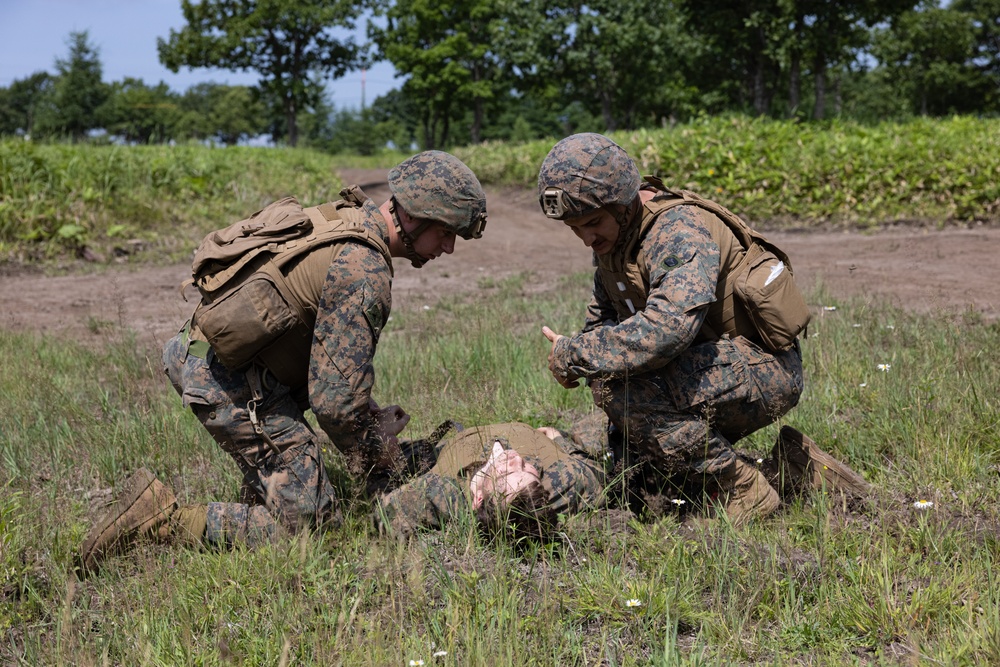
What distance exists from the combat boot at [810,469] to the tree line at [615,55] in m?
15.0

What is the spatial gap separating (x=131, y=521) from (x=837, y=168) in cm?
1237

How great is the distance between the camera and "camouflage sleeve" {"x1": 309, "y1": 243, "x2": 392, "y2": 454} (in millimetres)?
3326

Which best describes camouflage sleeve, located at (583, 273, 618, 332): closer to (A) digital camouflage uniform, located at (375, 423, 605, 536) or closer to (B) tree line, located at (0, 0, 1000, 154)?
(A) digital camouflage uniform, located at (375, 423, 605, 536)

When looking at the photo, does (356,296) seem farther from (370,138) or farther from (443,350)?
(370,138)

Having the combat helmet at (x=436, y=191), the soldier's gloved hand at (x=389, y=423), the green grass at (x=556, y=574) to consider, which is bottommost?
the green grass at (x=556, y=574)

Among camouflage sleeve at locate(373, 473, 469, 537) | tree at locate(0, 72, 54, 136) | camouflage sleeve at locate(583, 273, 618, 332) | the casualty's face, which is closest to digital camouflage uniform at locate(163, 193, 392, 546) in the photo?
camouflage sleeve at locate(373, 473, 469, 537)

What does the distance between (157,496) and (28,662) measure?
89 cm

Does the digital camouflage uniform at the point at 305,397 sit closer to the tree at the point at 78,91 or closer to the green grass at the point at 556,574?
the green grass at the point at 556,574

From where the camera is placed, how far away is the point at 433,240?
12.1ft

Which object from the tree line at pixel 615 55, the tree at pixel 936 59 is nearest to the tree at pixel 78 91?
the tree line at pixel 615 55

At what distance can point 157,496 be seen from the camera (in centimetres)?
339

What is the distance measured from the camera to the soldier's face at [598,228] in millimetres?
3563

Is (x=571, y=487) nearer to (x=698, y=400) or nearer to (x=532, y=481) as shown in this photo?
(x=532, y=481)

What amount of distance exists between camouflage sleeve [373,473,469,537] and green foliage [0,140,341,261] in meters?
9.13
